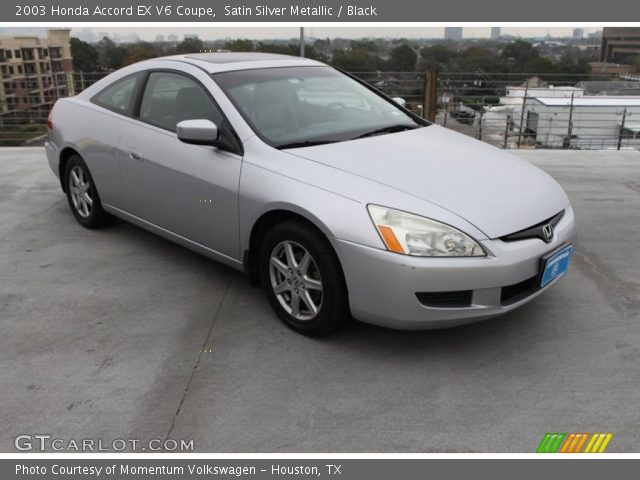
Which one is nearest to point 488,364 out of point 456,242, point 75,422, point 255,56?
point 456,242

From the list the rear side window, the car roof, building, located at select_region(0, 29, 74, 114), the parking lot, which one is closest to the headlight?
the parking lot

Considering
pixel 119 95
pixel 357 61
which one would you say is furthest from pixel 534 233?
pixel 357 61

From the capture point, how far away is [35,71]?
23266 mm

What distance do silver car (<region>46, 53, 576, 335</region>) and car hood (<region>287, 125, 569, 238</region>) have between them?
0.01 metres

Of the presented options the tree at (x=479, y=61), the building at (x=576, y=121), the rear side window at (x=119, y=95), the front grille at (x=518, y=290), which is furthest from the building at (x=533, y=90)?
the front grille at (x=518, y=290)

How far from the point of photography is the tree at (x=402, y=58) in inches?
437

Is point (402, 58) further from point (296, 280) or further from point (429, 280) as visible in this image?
point (429, 280)

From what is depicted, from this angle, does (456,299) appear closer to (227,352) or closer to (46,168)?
(227,352)

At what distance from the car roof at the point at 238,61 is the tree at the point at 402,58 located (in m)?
7.12

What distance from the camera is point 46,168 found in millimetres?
7309

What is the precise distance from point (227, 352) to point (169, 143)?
4.88ft

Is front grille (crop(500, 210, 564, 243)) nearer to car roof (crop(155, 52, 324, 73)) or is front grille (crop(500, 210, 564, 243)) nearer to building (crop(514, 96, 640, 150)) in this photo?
car roof (crop(155, 52, 324, 73))

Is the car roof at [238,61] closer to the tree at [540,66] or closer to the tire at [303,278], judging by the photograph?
the tire at [303,278]

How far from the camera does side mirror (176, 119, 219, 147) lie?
3361mm
